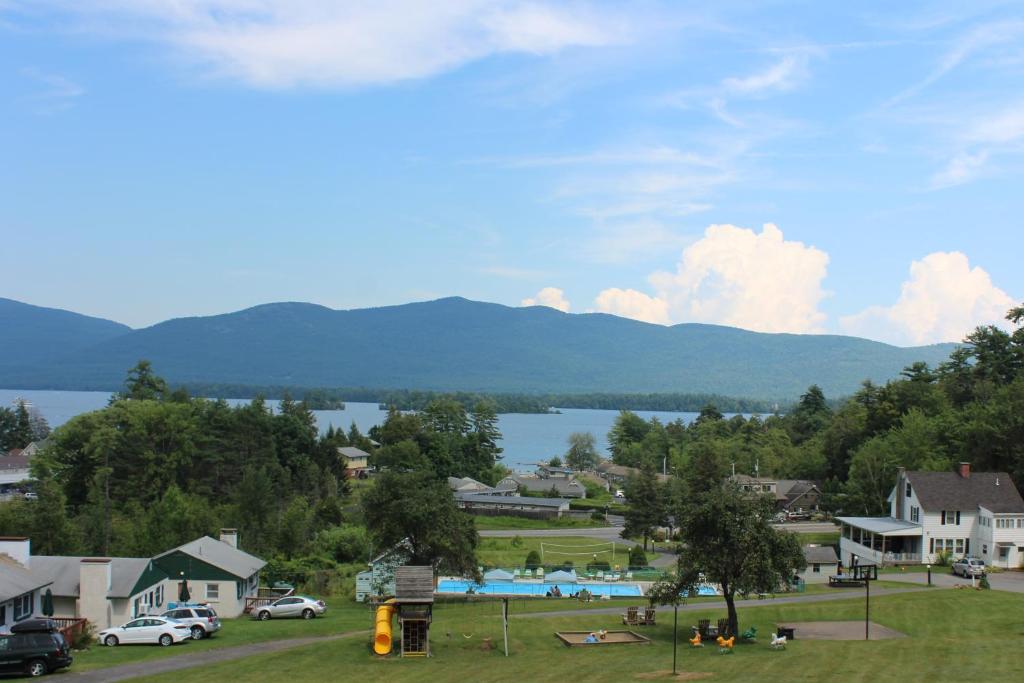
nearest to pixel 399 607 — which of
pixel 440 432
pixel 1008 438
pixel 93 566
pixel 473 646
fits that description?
pixel 473 646

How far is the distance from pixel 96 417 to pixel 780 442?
94787mm

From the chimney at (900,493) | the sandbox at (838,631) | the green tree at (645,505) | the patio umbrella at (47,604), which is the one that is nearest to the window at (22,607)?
the patio umbrella at (47,604)

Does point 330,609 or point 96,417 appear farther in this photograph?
point 96,417

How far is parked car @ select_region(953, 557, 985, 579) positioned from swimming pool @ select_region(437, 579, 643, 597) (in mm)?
18217

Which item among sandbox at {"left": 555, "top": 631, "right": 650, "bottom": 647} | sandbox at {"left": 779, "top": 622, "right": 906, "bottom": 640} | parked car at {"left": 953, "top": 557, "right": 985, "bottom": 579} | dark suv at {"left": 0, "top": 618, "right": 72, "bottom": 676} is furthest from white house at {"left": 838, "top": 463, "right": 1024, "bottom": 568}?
dark suv at {"left": 0, "top": 618, "right": 72, "bottom": 676}

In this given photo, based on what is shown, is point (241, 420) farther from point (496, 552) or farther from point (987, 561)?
point (987, 561)

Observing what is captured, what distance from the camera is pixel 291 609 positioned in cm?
4131

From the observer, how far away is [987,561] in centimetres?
5866

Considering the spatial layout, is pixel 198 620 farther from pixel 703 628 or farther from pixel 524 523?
pixel 524 523

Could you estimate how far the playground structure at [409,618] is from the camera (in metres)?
31.7

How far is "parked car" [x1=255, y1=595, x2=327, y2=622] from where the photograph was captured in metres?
41.2

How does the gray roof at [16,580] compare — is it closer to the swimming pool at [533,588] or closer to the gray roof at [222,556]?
the gray roof at [222,556]

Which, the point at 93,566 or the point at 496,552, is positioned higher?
the point at 93,566

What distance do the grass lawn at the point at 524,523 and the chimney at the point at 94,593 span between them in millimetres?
60840
